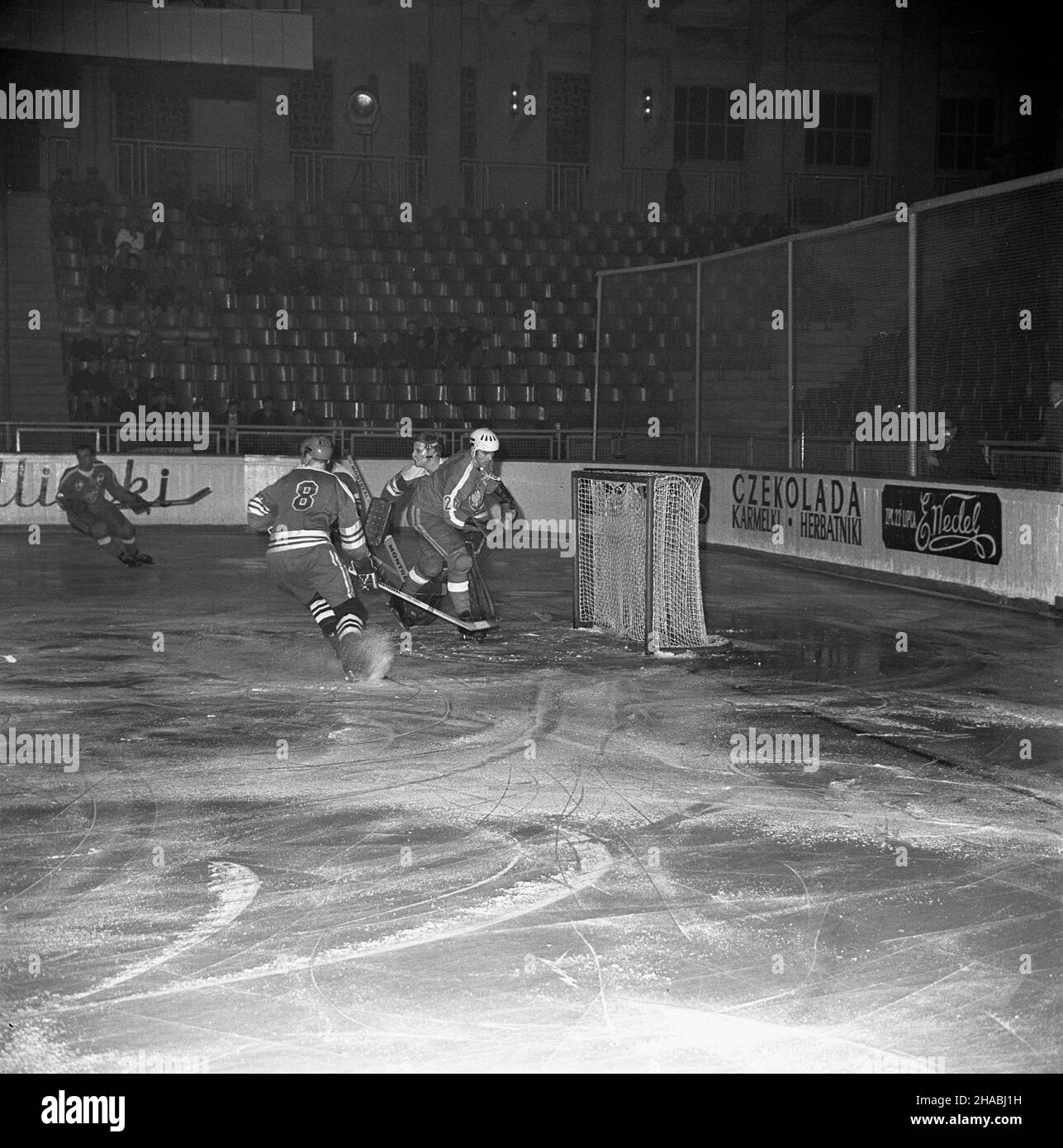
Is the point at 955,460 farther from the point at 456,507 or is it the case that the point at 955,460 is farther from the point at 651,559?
the point at 456,507

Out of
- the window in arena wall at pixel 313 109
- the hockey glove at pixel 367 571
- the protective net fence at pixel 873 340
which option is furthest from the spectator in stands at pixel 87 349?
the hockey glove at pixel 367 571

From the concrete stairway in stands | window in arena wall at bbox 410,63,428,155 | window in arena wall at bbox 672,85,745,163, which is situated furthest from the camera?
window in arena wall at bbox 672,85,745,163

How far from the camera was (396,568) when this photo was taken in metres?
12.1

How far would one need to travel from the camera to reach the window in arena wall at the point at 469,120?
33.1 m

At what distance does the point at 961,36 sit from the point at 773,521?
2250cm

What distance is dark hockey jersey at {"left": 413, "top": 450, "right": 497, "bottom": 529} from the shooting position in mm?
11219

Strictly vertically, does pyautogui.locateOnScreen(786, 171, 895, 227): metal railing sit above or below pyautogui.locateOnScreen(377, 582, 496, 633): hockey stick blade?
above

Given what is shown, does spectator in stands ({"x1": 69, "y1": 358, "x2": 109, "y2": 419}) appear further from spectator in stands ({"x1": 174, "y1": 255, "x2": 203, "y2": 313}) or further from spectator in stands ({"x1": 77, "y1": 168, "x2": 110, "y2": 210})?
spectator in stands ({"x1": 77, "y1": 168, "x2": 110, "y2": 210})

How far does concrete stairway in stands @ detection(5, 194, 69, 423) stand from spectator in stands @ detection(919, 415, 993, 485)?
17014 millimetres

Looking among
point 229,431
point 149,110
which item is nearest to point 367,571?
point 229,431

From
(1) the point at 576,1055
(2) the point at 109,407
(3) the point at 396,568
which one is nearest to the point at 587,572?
(3) the point at 396,568

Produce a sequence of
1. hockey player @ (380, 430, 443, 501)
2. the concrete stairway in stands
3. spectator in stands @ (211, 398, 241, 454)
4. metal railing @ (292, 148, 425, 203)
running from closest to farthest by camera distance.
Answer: hockey player @ (380, 430, 443, 501)
spectator in stands @ (211, 398, 241, 454)
the concrete stairway in stands
metal railing @ (292, 148, 425, 203)

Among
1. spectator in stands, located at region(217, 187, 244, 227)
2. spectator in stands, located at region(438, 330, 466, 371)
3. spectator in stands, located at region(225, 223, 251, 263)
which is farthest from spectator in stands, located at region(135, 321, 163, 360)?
spectator in stands, located at region(438, 330, 466, 371)

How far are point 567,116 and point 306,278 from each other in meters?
9.66
